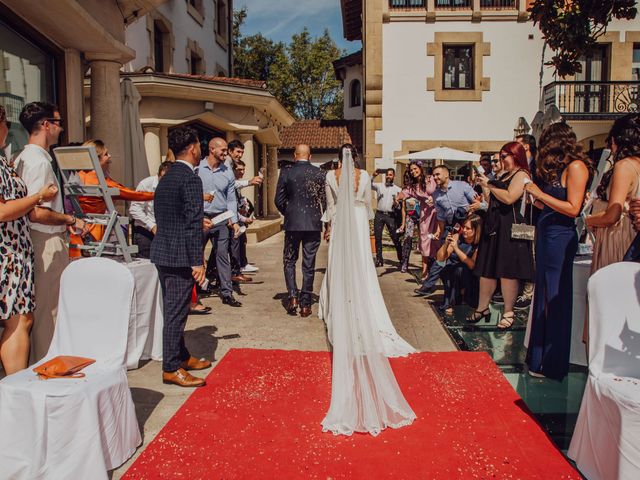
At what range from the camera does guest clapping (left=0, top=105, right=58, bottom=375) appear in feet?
11.0

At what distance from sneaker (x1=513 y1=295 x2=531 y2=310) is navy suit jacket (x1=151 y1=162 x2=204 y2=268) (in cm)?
444

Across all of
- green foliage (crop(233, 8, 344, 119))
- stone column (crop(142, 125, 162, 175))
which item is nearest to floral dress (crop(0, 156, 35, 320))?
stone column (crop(142, 125, 162, 175))

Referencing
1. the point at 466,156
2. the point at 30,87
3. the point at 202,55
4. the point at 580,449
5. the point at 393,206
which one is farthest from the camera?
the point at 202,55

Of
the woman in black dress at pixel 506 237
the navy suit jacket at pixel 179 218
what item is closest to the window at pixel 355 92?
the woman in black dress at pixel 506 237

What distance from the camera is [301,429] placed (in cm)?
358

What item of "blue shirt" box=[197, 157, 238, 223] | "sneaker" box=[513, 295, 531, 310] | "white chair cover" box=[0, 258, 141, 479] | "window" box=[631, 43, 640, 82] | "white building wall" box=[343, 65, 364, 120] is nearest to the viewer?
"white chair cover" box=[0, 258, 141, 479]

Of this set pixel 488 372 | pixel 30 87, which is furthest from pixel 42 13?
pixel 488 372

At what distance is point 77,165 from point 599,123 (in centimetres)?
1845

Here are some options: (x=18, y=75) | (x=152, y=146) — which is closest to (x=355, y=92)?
(x=152, y=146)

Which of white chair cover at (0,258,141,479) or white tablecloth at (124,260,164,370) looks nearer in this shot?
white chair cover at (0,258,141,479)

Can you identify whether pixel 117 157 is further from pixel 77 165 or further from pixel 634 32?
pixel 634 32

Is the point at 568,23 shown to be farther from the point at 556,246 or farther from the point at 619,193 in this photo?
the point at 619,193

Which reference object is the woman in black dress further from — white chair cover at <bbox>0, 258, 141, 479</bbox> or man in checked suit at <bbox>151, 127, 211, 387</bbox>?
white chair cover at <bbox>0, 258, 141, 479</bbox>

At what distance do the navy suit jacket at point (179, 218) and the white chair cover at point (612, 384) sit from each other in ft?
8.93
